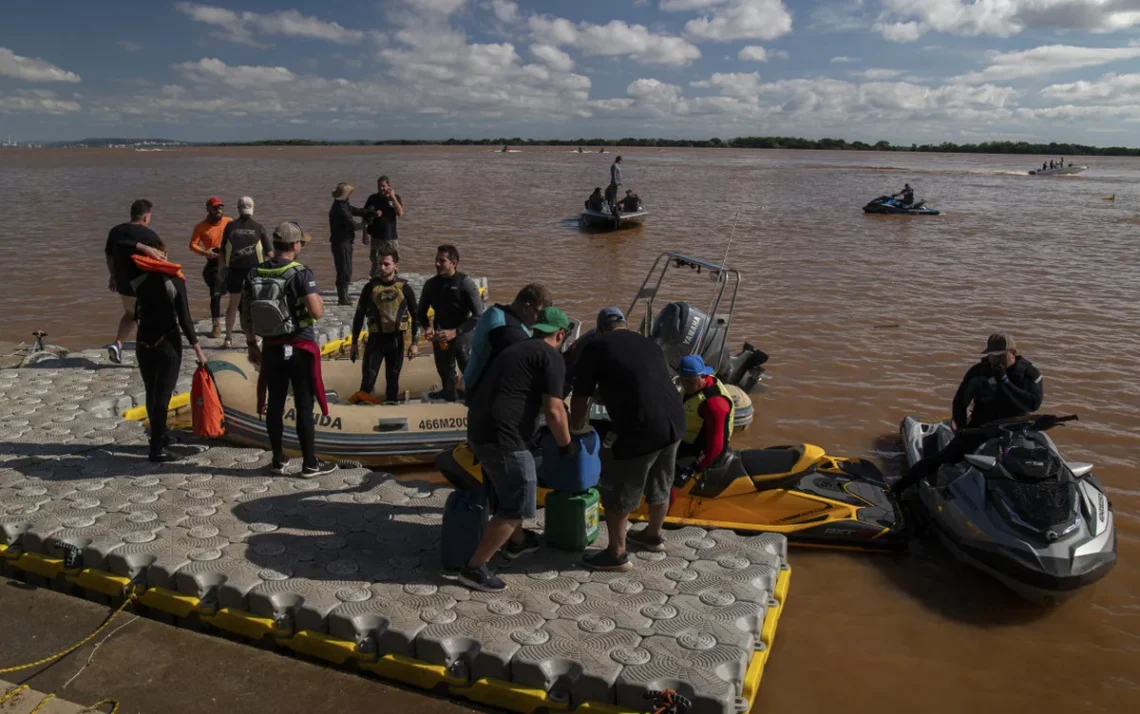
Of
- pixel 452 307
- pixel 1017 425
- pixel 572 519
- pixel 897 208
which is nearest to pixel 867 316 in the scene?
pixel 1017 425

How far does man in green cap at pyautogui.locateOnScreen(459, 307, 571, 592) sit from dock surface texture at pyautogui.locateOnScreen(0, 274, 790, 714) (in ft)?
1.14

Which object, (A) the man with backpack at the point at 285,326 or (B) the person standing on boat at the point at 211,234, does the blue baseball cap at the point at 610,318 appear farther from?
(B) the person standing on boat at the point at 211,234

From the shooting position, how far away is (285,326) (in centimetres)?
487

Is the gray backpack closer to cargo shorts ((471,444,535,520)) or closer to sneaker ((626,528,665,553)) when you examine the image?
cargo shorts ((471,444,535,520))

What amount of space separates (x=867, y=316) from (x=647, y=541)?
361 inches

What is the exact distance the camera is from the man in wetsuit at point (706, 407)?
495 cm

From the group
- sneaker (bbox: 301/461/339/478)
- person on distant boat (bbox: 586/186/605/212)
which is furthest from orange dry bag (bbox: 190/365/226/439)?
person on distant boat (bbox: 586/186/605/212)

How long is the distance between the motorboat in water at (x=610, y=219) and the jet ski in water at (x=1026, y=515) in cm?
1658

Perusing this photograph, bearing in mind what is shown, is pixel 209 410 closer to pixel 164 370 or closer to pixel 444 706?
pixel 164 370

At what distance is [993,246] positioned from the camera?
2036 centimetres

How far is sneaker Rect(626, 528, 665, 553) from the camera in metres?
4.59

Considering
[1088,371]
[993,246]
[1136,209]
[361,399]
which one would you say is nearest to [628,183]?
[1136,209]

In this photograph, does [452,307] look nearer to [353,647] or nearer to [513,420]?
[513,420]

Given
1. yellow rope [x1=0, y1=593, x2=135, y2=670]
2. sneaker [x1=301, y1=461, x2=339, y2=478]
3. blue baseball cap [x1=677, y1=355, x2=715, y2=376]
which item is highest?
blue baseball cap [x1=677, y1=355, x2=715, y2=376]
